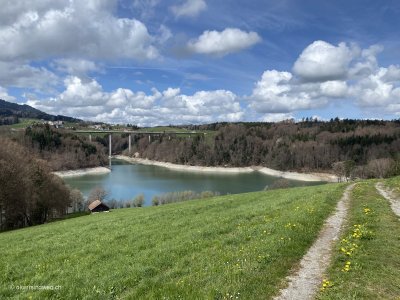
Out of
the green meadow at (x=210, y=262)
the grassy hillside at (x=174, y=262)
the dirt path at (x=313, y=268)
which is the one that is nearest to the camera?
the dirt path at (x=313, y=268)

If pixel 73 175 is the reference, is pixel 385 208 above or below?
above

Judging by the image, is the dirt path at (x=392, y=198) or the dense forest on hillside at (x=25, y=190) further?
the dense forest on hillside at (x=25, y=190)

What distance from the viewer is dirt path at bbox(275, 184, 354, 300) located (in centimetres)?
755

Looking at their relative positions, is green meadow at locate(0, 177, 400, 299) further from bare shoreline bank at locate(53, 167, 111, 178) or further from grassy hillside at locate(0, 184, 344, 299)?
bare shoreline bank at locate(53, 167, 111, 178)

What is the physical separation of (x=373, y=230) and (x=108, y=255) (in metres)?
8.71

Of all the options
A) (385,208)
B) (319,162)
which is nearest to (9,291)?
(385,208)

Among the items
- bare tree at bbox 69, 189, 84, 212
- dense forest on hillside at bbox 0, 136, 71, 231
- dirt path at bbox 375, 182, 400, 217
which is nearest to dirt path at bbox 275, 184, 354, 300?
dirt path at bbox 375, 182, 400, 217

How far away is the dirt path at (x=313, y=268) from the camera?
7551 millimetres

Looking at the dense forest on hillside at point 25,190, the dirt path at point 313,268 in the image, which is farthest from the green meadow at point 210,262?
the dense forest on hillside at point 25,190

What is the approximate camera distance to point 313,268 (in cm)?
892

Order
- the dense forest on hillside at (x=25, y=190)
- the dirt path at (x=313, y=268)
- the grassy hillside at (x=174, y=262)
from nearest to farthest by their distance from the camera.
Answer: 1. the dirt path at (x=313, y=268)
2. the grassy hillside at (x=174, y=262)
3. the dense forest on hillside at (x=25, y=190)

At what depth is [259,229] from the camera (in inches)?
489

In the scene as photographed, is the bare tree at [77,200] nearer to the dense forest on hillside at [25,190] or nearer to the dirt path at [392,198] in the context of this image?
the dense forest on hillside at [25,190]

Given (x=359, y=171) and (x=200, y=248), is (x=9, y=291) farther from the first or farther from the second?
(x=359, y=171)
